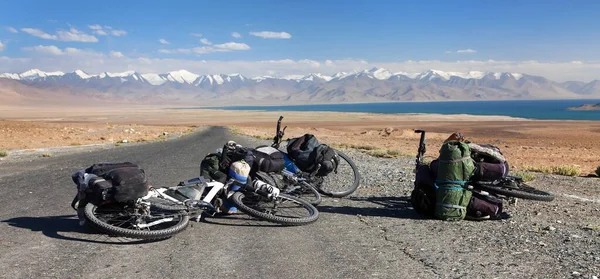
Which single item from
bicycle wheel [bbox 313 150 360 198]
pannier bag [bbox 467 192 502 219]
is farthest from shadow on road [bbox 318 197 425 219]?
pannier bag [bbox 467 192 502 219]

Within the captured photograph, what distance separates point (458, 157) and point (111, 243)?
4.68 meters

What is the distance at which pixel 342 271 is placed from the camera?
15.2 ft

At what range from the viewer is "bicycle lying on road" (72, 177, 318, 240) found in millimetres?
5430

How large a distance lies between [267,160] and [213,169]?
0.84m

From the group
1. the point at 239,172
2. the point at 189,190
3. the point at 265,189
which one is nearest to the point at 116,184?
the point at 189,190

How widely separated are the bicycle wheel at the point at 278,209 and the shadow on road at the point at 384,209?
774 millimetres

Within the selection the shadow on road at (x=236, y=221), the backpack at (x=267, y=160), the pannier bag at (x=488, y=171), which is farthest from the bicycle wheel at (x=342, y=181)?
the pannier bag at (x=488, y=171)

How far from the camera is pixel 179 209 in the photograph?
6008 mm

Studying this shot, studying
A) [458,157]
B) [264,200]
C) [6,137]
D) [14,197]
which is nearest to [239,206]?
[264,200]

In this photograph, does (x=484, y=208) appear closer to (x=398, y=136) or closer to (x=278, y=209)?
(x=278, y=209)

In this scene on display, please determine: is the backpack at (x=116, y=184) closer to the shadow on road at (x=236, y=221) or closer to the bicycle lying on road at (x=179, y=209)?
the bicycle lying on road at (x=179, y=209)

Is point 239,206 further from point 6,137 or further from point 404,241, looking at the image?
point 6,137

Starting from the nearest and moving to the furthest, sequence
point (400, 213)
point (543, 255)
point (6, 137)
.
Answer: point (543, 255)
point (400, 213)
point (6, 137)

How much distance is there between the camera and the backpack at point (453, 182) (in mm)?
6543
